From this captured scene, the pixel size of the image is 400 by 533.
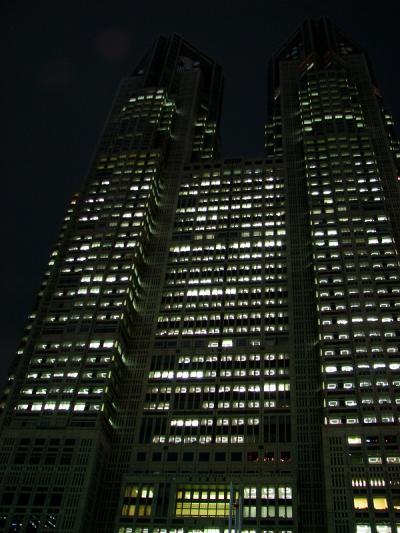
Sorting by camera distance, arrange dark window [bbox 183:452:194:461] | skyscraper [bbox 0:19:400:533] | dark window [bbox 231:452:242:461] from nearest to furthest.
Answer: skyscraper [bbox 0:19:400:533], dark window [bbox 231:452:242:461], dark window [bbox 183:452:194:461]

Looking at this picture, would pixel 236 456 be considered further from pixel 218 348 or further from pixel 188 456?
pixel 218 348

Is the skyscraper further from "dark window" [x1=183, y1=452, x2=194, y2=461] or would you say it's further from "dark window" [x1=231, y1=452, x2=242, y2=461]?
"dark window" [x1=183, y1=452, x2=194, y2=461]

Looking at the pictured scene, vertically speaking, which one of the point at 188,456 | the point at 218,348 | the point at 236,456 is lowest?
the point at 188,456

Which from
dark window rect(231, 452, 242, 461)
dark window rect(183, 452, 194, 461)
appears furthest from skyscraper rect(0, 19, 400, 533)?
dark window rect(183, 452, 194, 461)

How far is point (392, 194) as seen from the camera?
497ft

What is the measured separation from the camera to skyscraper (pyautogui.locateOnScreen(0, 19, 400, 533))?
99812 mm

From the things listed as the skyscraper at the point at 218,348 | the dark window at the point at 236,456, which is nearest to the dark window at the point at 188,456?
the skyscraper at the point at 218,348

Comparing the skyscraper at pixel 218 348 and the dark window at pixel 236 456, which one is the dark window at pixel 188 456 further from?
the dark window at pixel 236 456

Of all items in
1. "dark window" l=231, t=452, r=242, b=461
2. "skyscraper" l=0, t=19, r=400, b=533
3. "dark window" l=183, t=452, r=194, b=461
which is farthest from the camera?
"dark window" l=183, t=452, r=194, b=461

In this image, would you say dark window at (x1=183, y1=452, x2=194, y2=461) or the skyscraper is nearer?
the skyscraper

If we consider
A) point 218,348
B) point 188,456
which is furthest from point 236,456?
point 218,348

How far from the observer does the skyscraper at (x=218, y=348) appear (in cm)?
9981

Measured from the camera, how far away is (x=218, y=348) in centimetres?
12712

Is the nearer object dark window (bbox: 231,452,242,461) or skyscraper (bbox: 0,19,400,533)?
skyscraper (bbox: 0,19,400,533)
